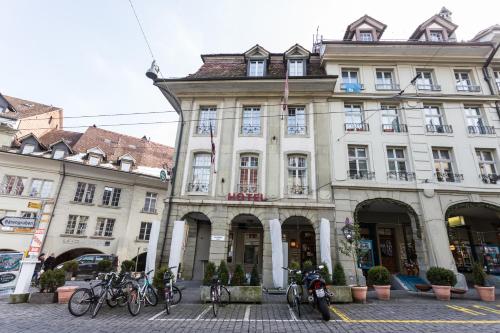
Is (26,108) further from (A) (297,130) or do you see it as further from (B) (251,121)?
(A) (297,130)

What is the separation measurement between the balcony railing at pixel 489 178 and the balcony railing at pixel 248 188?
12575mm

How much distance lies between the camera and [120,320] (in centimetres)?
657

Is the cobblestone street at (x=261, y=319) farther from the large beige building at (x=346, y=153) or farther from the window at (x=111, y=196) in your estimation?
the window at (x=111, y=196)

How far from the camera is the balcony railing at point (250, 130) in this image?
48.3 feet

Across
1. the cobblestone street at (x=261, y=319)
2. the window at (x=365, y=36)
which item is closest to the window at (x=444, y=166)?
the cobblestone street at (x=261, y=319)

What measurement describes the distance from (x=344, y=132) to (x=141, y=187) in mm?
20547

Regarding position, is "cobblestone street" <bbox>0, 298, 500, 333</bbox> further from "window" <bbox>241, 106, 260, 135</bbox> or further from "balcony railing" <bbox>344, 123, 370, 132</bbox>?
"window" <bbox>241, 106, 260, 135</bbox>

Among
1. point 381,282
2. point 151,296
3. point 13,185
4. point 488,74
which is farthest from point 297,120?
point 13,185

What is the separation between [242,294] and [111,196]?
20.5 m

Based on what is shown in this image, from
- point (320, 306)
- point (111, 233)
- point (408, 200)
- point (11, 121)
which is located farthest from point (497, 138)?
point (11, 121)

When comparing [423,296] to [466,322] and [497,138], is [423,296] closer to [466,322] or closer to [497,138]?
[466,322]

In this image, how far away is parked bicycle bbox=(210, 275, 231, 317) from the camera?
774 centimetres

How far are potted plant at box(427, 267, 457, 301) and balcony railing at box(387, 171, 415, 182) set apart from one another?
5095 millimetres

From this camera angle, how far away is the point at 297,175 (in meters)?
13.8
